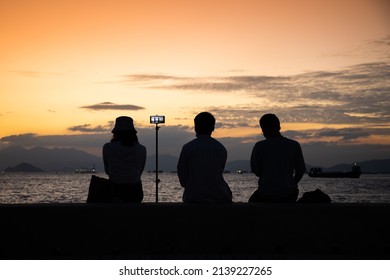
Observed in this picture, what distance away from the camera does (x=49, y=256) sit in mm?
5941

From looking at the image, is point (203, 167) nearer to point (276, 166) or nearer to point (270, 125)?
point (276, 166)

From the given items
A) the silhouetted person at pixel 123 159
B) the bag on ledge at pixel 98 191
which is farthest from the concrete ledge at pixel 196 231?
the silhouetted person at pixel 123 159

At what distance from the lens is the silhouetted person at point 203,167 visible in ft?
22.0

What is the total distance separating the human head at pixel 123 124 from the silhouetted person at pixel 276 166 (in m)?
1.76

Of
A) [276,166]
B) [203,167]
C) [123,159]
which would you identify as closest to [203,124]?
[203,167]

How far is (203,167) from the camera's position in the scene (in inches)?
267

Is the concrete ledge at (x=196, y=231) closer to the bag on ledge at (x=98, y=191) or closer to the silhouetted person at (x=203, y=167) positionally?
the silhouetted person at (x=203, y=167)

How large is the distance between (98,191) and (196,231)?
81.1 inches

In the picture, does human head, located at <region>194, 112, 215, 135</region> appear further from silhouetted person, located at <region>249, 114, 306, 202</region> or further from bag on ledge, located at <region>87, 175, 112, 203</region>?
bag on ledge, located at <region>87, 175, 112, 203</region>

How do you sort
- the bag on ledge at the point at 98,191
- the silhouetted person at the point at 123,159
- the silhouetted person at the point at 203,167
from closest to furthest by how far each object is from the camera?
the silhouetted person at the point at 203,167 → the bag on ledge at the point at 98,191 → the silhouetted person at the point at 123,159

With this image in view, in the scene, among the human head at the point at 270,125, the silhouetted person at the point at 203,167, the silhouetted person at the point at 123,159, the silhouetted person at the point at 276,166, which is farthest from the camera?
the silhouetted person at the point at 123,159

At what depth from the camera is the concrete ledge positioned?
5930 millimetres
